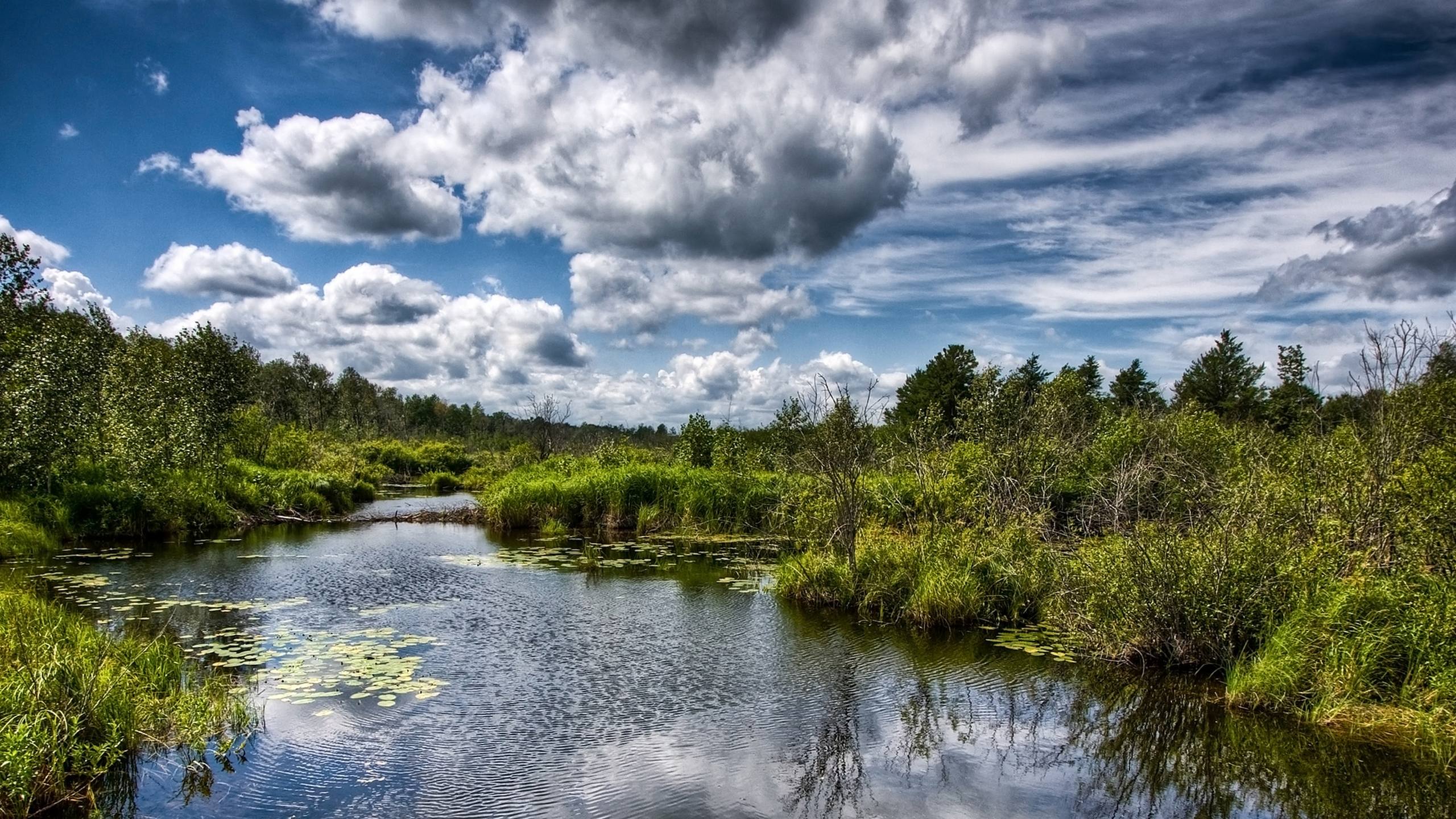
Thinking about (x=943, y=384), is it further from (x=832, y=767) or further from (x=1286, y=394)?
(x=832, y=767)

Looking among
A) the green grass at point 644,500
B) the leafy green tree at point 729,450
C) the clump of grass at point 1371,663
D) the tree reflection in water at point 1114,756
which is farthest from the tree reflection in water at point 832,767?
the leafy green tree at point 729,450

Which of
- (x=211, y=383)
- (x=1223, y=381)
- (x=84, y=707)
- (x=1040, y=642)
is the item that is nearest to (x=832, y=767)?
(x=1040, y=642)

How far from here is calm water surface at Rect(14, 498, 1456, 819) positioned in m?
6.54

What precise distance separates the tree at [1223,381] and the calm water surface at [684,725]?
4998 cm

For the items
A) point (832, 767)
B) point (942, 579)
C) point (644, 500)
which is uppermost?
point (644, 500)

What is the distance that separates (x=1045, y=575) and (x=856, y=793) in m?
7.09

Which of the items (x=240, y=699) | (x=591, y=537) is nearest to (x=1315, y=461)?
(x=240, y=699)

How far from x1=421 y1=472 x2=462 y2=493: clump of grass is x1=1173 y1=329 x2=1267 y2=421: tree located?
4786 cm

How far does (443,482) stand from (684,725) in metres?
42.7

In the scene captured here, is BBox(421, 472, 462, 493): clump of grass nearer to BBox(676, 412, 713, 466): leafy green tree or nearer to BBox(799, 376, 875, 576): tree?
BBox(676, 412, 713, 466): leafy green tree

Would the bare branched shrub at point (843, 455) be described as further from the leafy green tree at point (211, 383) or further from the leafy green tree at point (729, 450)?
the leafy green tree at point (211, 383)

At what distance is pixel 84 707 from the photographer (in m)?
6.39

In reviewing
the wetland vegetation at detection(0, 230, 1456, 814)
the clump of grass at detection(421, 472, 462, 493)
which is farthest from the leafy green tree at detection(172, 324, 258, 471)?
the clump of grass at detection(421, 472, 462, 493)

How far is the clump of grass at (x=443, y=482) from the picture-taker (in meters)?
46.5
